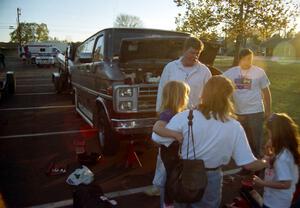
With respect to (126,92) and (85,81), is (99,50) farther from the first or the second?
(126,92)

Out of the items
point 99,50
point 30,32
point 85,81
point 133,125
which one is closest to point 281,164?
point 133,125

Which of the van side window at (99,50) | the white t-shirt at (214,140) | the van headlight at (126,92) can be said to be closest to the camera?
the white t-shirt at (214,140)

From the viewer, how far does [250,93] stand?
5441 millimetres

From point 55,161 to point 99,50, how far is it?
2.26 meters

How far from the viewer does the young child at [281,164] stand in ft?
9.80

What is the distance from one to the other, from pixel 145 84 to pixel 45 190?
2.20 meters

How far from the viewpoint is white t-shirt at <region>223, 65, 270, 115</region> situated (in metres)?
5.43

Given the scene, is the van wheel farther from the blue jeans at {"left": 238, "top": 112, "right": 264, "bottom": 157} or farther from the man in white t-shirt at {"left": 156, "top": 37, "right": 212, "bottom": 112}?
the blue jeans at {"left": 238, "top": 112, "right": 264, "bottom": 157}

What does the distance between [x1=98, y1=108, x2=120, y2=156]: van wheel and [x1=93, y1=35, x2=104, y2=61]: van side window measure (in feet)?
3.79

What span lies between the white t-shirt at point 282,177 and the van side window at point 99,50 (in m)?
4.35

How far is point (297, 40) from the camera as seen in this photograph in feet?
253

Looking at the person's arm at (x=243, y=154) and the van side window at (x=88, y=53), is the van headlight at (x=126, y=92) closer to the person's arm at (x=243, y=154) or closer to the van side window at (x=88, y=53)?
the van side window at (x=88, y=53)

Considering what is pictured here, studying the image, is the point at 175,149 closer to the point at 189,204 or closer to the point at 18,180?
the point at 189,204

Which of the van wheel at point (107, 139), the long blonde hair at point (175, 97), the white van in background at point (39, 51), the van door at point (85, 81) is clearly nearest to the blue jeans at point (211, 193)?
the long blonde hair at point (175, 97)
